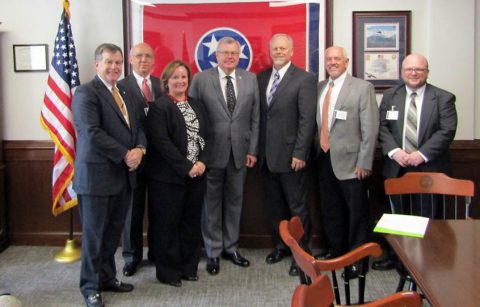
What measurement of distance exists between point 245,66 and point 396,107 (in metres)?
1.25

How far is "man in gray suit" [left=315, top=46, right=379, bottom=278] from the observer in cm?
352

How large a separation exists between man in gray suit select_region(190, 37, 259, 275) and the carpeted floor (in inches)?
7.8

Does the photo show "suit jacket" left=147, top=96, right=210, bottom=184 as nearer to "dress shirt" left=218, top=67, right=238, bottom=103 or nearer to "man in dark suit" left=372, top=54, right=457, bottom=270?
"dress shirt" left=218, top=67, right=238, bottom=103

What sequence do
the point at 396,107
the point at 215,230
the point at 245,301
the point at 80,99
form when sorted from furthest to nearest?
→ the point at 215,230 < the point at 396,107 < the point at 245,301 < the point at 80,99

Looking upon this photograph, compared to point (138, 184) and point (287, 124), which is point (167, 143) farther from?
point (287, 124)

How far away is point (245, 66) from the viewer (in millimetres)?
4133

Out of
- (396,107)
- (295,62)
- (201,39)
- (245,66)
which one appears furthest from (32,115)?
(396,107)

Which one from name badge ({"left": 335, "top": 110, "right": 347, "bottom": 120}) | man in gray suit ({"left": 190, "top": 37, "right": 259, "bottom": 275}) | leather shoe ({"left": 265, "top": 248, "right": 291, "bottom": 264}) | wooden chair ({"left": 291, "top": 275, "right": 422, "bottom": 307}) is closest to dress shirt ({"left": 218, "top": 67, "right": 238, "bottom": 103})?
man in gray suit ({"left": 190, "top": 37, "right": 259, "bottom": 275})

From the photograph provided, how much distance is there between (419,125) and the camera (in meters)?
3.50

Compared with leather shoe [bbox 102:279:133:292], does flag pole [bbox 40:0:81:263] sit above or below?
above

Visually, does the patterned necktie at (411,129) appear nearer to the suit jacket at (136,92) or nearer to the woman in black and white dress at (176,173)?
the woman in black and white dress at (176,173)

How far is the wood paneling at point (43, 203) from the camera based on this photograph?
4.18 metres

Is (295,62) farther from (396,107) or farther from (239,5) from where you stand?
(396,107)

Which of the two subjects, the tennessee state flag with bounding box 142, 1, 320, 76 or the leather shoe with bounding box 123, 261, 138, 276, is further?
the tennessee state flag with bounding box 142, 1, 320, 76
